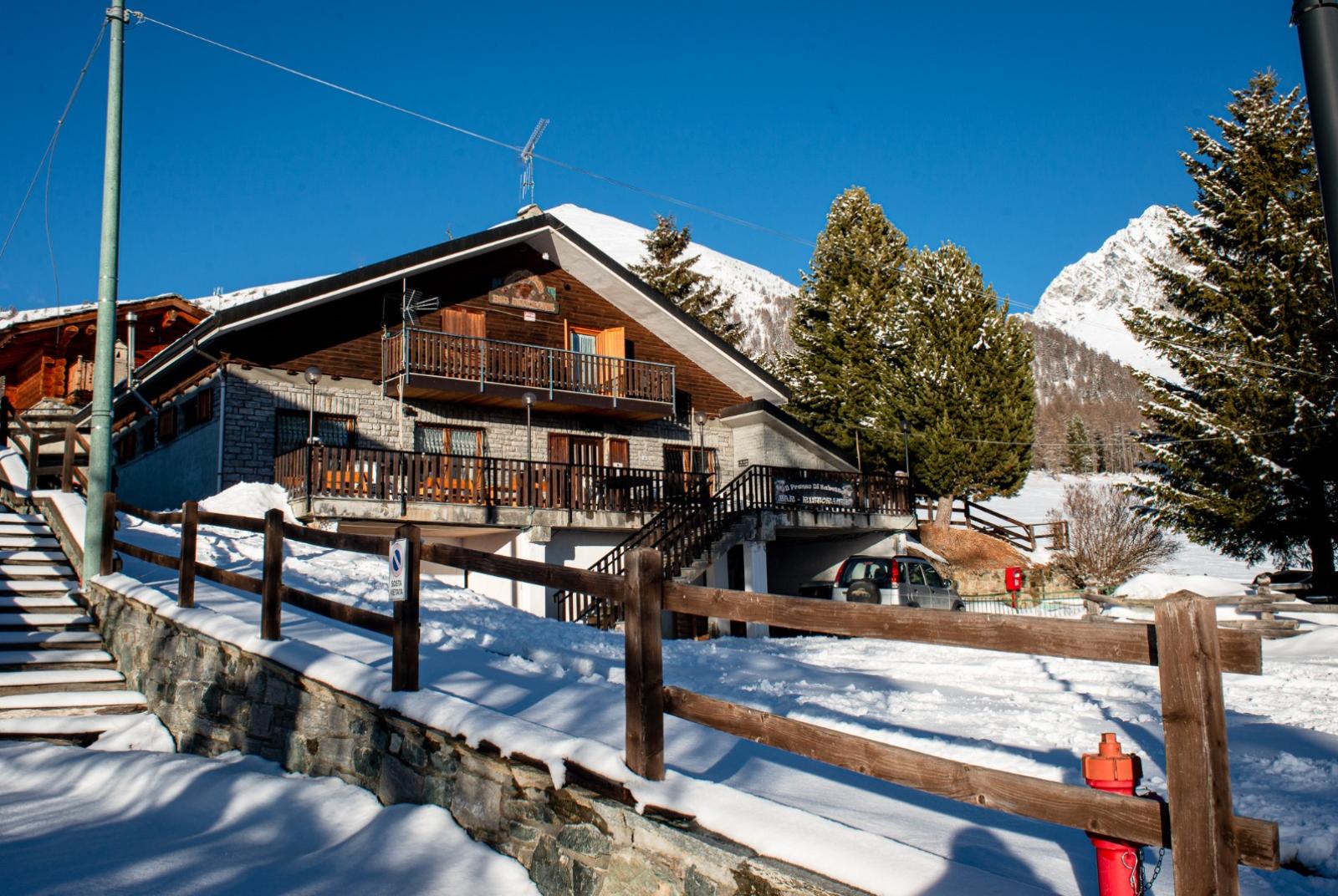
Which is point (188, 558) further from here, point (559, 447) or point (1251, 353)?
point (1251, 353)

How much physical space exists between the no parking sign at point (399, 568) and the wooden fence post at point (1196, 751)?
13.3ft

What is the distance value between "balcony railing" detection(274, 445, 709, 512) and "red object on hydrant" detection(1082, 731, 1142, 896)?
669 inches

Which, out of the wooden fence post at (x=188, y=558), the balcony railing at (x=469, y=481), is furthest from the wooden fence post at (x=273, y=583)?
the balcony railing at (x=469, y=481)

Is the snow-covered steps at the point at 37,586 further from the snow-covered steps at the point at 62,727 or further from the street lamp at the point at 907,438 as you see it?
the street lamp at the point at 907,438

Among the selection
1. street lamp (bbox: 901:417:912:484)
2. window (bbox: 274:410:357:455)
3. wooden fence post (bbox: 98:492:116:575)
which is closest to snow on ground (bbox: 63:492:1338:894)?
wooden fence post (bbox: 98:492:116:575)

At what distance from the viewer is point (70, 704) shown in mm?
7898

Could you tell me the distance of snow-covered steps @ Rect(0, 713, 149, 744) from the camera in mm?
7332

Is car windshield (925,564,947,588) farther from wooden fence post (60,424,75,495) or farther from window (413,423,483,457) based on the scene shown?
wooden fence post (60,424,75,495)

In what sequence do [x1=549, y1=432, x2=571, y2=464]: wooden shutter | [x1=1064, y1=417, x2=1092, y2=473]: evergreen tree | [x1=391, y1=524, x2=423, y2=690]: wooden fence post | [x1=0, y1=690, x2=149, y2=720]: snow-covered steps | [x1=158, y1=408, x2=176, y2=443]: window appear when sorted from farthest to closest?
[x1=1064, y1=417, x2=1092, y2=473]: evergreen tree < [x1=549, y1=432, x2=571, y2=464]: wooden shutter < [x1=158, y1=408, x2=176, y2=443]: window < [x1=0, y1=690, x2=149, y2=720]: snow-covered steps < [x1=391, y1=524, x2=423, y2=690]: wooden fence post

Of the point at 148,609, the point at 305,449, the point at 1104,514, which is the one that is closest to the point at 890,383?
the point at 1104,514

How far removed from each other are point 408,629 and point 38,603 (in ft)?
21.3

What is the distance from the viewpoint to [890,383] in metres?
35.4

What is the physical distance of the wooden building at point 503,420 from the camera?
20062 millimetres

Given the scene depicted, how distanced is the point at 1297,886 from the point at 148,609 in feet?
26.9
